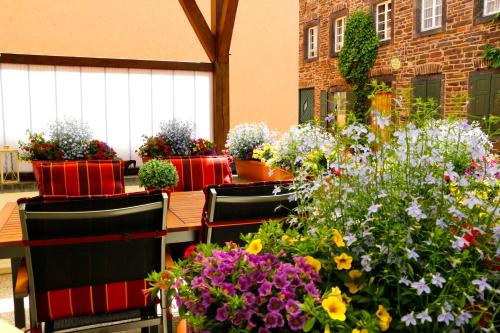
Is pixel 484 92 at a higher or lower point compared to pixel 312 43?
lower

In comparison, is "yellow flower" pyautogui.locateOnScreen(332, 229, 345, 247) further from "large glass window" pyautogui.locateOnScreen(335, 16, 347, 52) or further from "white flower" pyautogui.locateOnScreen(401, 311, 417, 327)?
"large glass window" pyautogui.locateOnScreen(335, 16, 347, 52)

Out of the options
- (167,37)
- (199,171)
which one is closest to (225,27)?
(199,171)

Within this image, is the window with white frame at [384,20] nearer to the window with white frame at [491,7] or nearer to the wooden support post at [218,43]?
the window with white frame at [491,7]

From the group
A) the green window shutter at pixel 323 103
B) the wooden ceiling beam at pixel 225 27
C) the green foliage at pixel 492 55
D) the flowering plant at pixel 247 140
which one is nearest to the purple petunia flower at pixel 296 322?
the flowering plant at pixel 247 140

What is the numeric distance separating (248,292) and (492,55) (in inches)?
333

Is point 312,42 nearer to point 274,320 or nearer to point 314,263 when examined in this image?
point 314,263

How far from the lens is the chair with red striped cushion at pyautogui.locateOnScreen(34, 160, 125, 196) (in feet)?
10.1

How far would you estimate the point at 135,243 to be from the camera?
1.84 m

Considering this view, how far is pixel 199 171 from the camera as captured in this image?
3471mm

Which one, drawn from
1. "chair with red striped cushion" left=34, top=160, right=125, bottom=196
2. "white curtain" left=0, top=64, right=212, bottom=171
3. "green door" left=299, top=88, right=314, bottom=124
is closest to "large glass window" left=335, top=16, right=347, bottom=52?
"green door" left=299, top=88, right=314, bottom=124

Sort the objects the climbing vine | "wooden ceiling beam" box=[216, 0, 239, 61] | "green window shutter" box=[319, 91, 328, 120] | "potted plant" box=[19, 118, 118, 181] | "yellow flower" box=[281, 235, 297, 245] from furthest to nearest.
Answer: "green window shutter" box=[319, 91, 328, 120]
the climbing vine
"wooden ceiling beam" box=[216, 0, 239, 61]
"potted plant" box=[19, 118, 118, 181]
"yellow flower" box=[281, 235, 297, 245]

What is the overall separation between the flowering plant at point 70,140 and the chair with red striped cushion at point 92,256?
328 cm

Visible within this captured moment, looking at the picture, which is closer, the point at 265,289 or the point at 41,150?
the point at 265,289

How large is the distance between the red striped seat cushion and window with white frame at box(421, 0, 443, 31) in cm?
909
